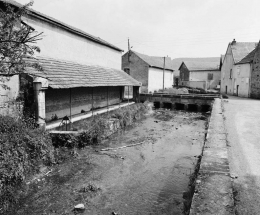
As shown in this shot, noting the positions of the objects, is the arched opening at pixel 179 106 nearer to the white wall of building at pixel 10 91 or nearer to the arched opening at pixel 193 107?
the arched opening at pixel 193 107

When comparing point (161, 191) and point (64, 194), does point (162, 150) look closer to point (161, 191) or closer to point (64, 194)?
point (161, 191)

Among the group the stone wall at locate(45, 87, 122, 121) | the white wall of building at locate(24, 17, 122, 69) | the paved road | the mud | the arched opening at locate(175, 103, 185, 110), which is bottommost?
the mud

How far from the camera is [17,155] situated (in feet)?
21.8

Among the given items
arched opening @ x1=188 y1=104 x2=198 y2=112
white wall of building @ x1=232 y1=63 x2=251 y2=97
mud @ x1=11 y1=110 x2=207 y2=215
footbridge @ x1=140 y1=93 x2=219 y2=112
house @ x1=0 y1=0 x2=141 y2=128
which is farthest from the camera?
white wall of building @ x1=232 y1=63 x2=251 y2=97

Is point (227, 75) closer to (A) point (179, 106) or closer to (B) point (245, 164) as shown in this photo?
(A) point (179, 106)

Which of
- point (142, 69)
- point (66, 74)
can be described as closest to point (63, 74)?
point (66, 74)

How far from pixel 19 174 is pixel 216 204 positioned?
5.52m

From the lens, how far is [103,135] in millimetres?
11758

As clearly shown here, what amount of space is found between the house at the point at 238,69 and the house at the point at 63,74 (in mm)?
18315

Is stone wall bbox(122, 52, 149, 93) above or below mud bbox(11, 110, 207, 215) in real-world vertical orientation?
above

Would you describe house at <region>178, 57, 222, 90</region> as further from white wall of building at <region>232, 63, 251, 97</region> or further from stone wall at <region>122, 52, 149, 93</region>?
stone wall at <region>122, 52, 149, 93</region>

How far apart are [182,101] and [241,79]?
33.2 feet

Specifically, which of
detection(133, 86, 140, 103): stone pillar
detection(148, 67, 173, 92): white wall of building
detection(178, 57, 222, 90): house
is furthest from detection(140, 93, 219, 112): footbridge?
detection(178, 57, 222, 90): house

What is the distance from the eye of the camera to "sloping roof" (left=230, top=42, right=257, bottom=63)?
31.1 m
